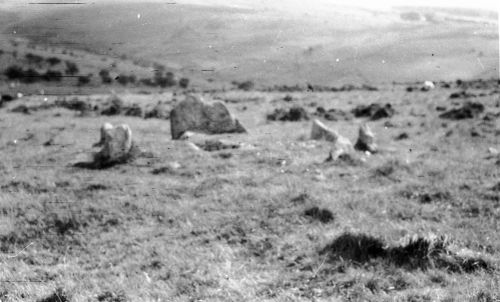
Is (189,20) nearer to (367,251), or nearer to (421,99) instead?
(421,99)

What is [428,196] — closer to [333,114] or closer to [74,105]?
[333,114]

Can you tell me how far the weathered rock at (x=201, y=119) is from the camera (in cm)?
2330

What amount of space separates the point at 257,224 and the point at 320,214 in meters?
1.55

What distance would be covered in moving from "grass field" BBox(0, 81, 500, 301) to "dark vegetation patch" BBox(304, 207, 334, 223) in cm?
5

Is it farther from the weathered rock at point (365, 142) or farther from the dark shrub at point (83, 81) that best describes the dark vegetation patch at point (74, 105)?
the weathered rock at point (365, 142)

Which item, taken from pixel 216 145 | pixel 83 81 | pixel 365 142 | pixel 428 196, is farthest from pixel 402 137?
pixel 83 81

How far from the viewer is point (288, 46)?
75688 millimetres

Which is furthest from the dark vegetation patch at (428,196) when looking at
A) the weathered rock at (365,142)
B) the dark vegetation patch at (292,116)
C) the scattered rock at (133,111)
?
the scattered rock at (133,111)

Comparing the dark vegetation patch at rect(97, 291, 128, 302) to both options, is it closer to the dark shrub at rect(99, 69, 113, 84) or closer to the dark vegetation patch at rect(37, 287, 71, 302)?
the dark vegetation patch at rect(37, 287, 71, 302)

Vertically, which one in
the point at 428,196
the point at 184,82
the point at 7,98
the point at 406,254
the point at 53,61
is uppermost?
the point at 406,254

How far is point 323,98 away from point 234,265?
33.0 m

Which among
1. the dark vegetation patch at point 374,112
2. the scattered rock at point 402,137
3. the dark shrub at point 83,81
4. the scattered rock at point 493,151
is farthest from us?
the dark shrub at point 83,81

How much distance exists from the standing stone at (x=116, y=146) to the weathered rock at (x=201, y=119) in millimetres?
5464

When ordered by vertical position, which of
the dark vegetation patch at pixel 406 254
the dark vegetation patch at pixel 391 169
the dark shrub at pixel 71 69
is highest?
the dark vegetation patch at pixel 406 254
